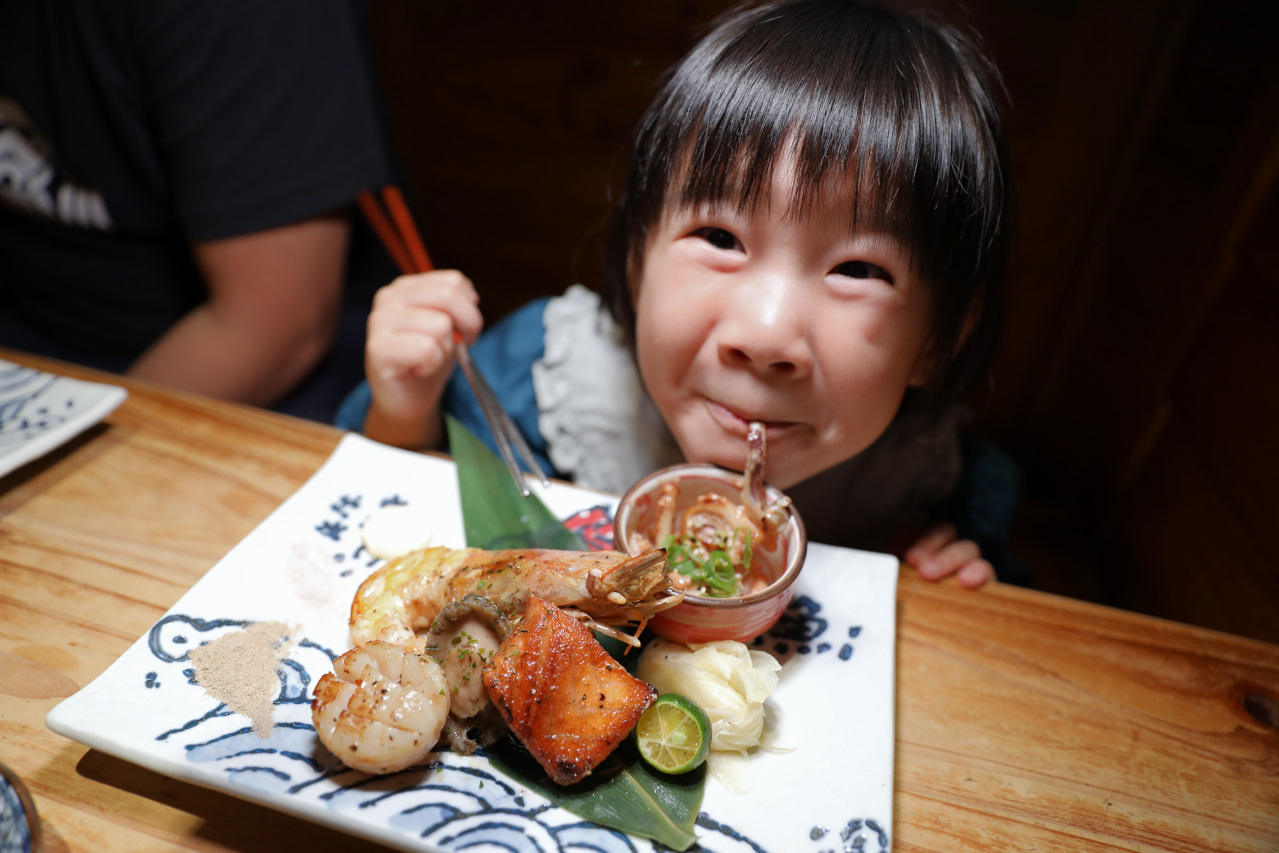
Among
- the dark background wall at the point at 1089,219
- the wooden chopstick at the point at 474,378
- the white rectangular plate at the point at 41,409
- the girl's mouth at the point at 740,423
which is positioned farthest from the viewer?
the dark background wall at the point at 1089,219

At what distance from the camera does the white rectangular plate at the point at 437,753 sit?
0.90 meters

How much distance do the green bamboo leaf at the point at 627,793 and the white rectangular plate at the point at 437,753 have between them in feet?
0.06

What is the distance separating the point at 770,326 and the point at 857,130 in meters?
0.33

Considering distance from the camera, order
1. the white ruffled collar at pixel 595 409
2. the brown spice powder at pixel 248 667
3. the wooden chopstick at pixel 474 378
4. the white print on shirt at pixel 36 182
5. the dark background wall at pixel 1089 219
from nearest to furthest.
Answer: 1. the brown spice powder at pixel 248 667
2. the wooden chopstick at pixel 474 378
3. the white ruffled collar at pixel 595 409
4. the white print on shirt at pixel 36 182
5. the dark background wall at pixel 1089 219

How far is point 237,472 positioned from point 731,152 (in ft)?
3.71

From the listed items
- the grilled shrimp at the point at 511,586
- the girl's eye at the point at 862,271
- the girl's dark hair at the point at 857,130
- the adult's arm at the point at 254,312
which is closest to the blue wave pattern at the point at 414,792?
the grilled shrimp at the point at 511,586

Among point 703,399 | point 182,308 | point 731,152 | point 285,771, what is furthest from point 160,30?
point 285,771

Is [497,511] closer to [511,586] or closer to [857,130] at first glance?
[511,586]

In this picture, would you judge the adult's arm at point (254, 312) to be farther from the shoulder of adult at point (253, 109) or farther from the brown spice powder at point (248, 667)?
the brown spice powder at point (248, 667)

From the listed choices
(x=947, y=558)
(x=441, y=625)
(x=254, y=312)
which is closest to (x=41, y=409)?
(x=254, y=312)

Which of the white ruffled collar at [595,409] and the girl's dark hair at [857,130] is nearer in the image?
the girl's dark hair at [857,130]

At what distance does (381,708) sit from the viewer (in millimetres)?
917

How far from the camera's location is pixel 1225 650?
1302mm

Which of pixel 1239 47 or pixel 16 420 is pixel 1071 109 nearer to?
pixel 1239 47
